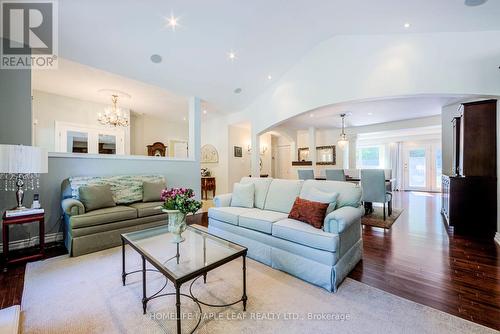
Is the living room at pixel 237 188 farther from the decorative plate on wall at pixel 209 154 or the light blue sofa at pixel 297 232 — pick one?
the decorative plate on wall at pixel 209 154

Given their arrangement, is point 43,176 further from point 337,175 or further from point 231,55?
point 337,175

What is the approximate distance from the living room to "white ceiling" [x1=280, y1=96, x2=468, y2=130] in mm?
105

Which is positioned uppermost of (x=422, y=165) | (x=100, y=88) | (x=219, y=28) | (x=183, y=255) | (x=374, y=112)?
(x=219, y=28)

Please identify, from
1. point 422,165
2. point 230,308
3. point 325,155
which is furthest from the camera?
point 422,165

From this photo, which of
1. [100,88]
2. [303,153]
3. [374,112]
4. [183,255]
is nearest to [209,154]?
[100,88]

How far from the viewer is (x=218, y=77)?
456 centimetres

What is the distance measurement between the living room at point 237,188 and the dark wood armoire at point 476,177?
0.8 inches

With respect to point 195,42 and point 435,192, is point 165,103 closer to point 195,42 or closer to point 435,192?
point 195,42

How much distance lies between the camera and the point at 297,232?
2084 millimetres

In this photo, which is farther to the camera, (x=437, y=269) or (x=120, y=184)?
(x=120, y=184)

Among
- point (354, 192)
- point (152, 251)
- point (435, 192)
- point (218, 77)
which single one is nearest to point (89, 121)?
point (218, 77)

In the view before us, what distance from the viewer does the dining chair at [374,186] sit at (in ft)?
13.6

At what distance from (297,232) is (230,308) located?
894 mm

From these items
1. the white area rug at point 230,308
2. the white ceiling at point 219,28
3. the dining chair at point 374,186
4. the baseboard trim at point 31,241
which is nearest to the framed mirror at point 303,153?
the dining chair at point 374,186
